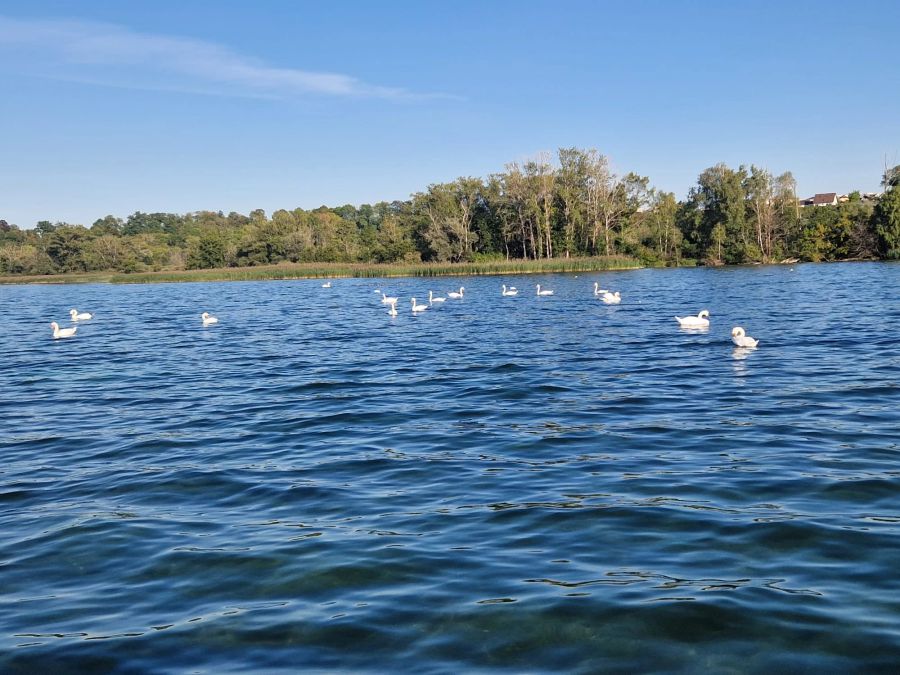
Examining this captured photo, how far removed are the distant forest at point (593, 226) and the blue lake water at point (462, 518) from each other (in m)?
75.5

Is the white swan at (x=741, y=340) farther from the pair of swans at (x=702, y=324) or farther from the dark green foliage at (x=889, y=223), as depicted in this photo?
the dark green foliage at (x=889, y=223)

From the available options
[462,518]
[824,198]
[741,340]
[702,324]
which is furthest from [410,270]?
[824,198]

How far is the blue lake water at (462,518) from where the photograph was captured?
527 cm

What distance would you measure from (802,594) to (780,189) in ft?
304

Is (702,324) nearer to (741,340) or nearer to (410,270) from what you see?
(741,340)

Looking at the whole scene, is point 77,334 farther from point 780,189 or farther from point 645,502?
point 780,189

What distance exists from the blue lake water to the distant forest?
2971 inches

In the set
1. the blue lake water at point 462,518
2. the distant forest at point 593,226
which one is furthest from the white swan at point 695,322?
the distant forest at point 593,226

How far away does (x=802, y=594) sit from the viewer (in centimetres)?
575

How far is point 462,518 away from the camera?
7.70 m

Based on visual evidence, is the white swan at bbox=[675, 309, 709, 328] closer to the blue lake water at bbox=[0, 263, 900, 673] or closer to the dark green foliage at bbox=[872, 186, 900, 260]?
the blue lake water at bbox=[0, 263, 900, 673]

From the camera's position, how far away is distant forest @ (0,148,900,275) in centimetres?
8762

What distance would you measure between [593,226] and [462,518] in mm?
90174

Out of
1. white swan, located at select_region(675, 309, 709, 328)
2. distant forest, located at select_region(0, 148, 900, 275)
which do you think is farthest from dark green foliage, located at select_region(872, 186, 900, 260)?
white swan, located at select_region(675, 309, 709, 328)
